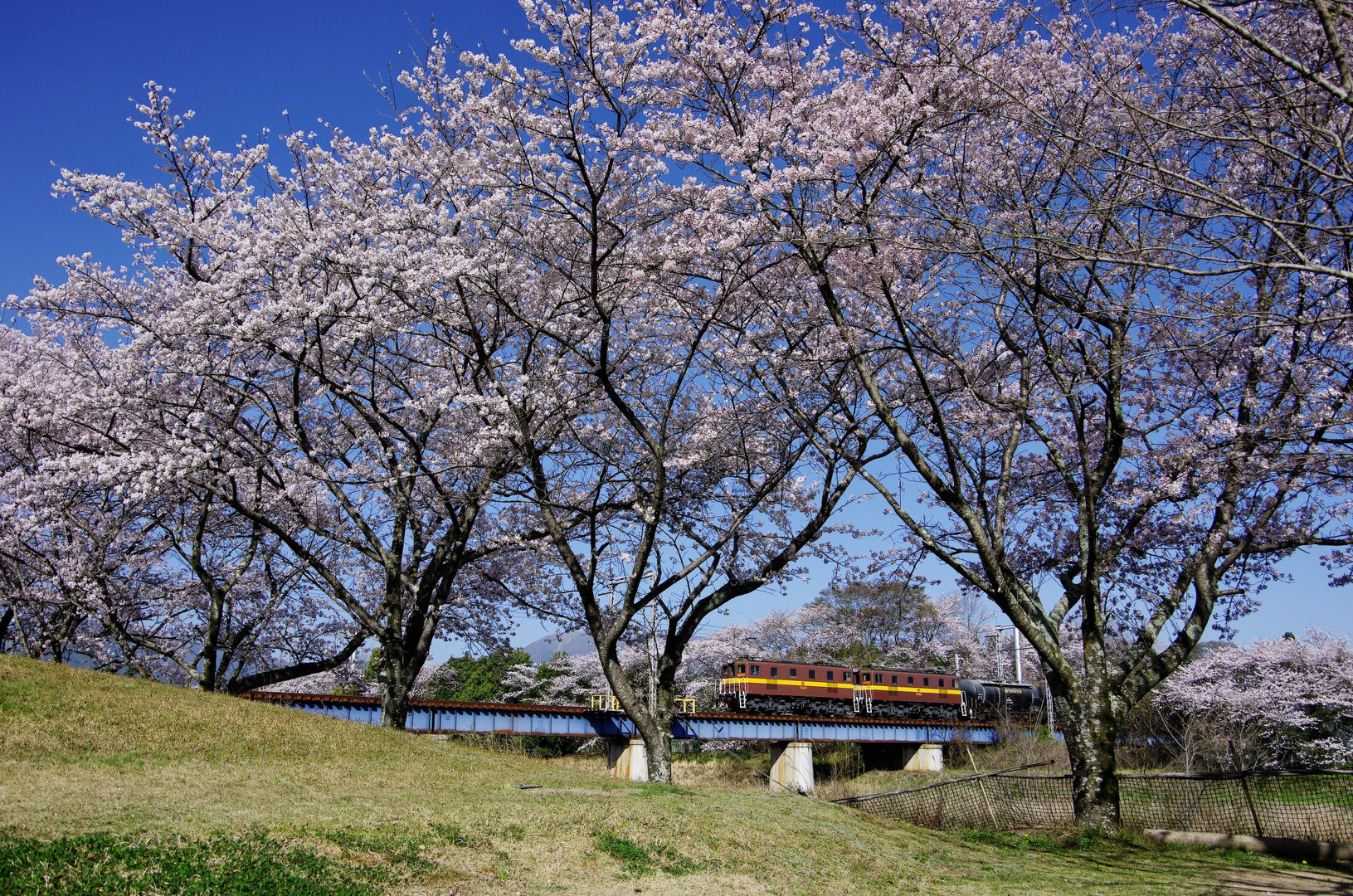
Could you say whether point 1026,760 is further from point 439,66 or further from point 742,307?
point 439,66

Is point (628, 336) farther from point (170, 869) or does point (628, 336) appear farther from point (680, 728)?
point (680, 728)

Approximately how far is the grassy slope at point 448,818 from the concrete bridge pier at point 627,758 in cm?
1490

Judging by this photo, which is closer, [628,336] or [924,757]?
[628,336]

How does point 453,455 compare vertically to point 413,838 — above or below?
above

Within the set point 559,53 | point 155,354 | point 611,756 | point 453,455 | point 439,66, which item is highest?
point 439,66

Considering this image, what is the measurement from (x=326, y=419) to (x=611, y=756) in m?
17.6

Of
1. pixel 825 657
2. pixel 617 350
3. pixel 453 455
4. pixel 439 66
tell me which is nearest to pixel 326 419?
pixel 453 455

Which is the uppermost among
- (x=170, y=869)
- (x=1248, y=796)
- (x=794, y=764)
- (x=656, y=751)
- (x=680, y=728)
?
(x=170, y=869)

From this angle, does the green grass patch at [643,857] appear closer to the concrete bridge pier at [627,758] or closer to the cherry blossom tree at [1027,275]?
the cherry blossom tree at [1027,275]

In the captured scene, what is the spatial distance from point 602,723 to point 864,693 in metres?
11.7

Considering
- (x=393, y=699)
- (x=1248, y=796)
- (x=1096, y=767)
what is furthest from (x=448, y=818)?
(x=1248, y=796)

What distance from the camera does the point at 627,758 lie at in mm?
26766

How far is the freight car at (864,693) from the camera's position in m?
31.4

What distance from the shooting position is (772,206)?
10219 mm
